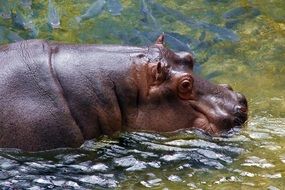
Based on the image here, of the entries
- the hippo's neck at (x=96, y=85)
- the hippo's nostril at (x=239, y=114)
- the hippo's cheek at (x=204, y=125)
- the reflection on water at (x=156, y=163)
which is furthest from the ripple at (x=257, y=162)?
the hippo's neck at (x=96, y=85)

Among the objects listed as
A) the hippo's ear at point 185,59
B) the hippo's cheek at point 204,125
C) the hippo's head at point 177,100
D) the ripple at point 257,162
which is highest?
the hippo's ear at point 185,59

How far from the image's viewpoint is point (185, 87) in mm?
6559

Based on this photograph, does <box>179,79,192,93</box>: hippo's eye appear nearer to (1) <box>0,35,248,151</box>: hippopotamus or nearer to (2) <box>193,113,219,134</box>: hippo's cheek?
(1) <box>0,35,248,151</box>: hippopotamus

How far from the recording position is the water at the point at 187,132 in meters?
5.64

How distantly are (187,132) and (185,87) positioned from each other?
381 mm

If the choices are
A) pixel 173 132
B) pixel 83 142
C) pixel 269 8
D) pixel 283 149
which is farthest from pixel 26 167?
pixel 269 8

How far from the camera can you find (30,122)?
19.5 feet

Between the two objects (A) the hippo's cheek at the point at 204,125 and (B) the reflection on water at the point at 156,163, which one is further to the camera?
(A) the hippo's cheek at the point at 204,125

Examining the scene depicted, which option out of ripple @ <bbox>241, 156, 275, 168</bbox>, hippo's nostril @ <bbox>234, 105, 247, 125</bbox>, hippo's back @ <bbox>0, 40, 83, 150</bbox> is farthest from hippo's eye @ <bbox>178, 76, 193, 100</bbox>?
hippo's back @ <bbox>0, 40, 83, 150</bbox>

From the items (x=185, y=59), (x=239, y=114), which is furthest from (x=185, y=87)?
(x=239, y=114)

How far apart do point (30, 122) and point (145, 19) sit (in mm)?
4908

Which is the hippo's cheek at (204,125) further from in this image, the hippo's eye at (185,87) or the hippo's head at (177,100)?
the hippo's eye at (185,87)

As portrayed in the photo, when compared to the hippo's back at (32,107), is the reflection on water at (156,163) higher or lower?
lower

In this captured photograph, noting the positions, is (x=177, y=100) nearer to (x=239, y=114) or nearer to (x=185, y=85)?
(x=185, y=85)
